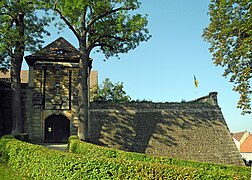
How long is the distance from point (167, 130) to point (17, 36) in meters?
13.5

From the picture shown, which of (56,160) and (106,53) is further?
(106,53)

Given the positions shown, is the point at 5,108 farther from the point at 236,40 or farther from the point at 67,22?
the point at 236,40

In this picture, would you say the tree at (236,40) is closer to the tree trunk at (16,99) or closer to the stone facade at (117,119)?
the stone facade at (117,119)

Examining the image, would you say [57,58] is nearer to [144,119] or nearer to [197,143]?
[144,119]

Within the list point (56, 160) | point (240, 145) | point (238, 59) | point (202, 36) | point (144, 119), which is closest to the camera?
point (56, 160)

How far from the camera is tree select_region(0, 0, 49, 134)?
703 inches

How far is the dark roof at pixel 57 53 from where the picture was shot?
22.7 m

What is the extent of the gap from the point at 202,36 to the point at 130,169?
16197 mm

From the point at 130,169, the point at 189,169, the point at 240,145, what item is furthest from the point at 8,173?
the point at 240,145

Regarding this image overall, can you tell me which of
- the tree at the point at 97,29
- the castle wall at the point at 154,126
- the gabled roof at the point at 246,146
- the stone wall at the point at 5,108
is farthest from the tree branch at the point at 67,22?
the gabled roof at the point at 246,146

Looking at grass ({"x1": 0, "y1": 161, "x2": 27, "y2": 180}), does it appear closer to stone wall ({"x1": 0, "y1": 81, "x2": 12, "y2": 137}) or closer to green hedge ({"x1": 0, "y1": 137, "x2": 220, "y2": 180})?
green hedge ({"x1": 0, "y1": 137, "x2": 220, "y2": 180})

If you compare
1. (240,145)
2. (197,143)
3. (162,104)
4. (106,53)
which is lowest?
(240,145)

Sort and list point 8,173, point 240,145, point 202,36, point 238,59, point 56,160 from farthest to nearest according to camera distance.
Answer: point 240,145 → point 202,36 → point 238,59 → point 8,173 → point 56,160

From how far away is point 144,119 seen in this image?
22.0m
